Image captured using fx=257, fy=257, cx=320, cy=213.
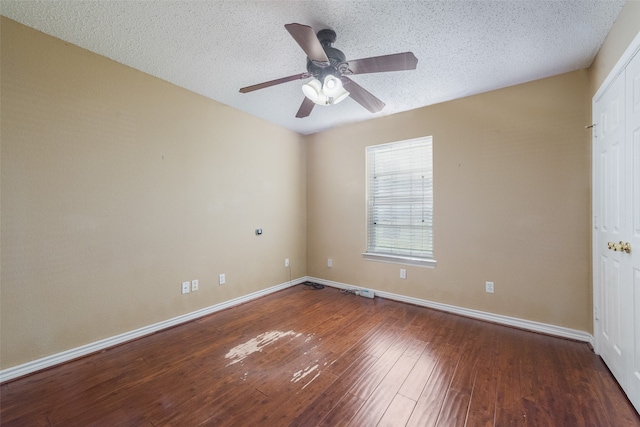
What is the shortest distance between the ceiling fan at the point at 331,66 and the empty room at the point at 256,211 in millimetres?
15

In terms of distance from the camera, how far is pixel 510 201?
272 centimetres

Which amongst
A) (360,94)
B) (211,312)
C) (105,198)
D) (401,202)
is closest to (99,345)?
(211,312)

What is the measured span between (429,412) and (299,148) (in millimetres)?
3747

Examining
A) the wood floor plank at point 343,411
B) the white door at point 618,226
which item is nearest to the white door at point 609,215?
the white door at point 618,226

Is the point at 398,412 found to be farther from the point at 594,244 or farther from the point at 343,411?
the point at 594,244

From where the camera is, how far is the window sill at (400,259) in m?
3.24

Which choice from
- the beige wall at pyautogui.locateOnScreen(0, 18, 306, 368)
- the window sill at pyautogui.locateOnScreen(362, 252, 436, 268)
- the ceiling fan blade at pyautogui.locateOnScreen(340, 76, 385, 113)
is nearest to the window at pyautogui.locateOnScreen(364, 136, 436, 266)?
the window sill at pyautogui.locateOnScreen(362, 252, 436, 268)

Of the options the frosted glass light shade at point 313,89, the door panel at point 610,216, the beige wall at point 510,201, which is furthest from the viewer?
the beige wall at point 510,201

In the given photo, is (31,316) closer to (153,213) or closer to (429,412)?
(153,213)

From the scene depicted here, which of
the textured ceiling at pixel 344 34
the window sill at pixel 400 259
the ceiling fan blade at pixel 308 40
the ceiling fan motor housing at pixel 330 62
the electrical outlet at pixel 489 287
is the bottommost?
the electrical outlet at pixel 489 287

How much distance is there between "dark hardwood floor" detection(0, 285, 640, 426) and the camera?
1.52 metres

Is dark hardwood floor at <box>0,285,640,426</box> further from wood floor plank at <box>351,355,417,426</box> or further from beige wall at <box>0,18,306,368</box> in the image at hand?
beige wall at <box>0,18,306,368</box>

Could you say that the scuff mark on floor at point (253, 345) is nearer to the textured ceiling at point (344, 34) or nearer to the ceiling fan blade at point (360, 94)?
the ceiling fan blade at point (360, 94)

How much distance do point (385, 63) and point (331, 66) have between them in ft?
1.28
